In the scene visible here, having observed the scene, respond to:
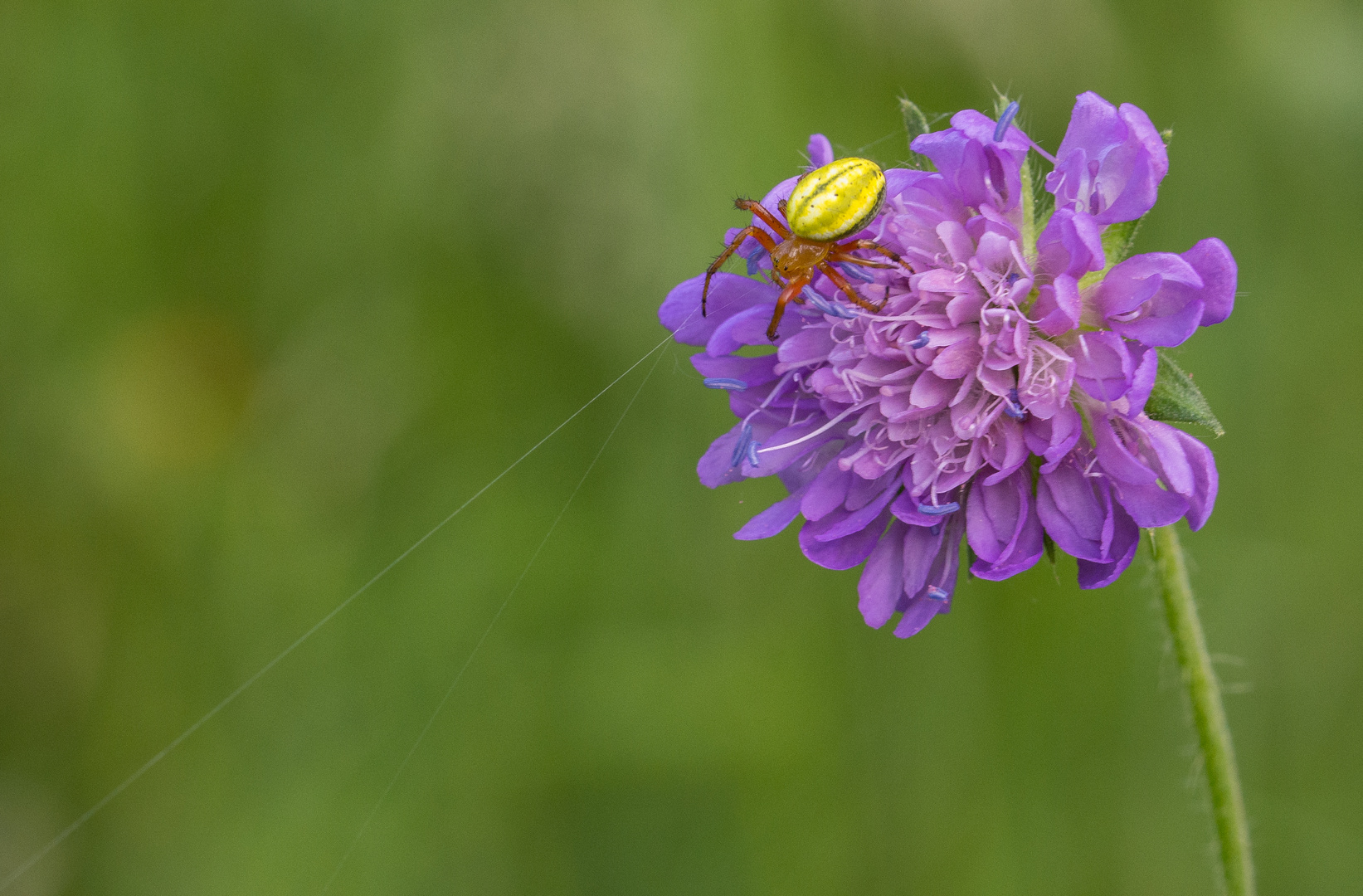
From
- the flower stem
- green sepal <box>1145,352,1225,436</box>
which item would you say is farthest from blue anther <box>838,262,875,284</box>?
the flower stem

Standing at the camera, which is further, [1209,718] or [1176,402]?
[1209,718]

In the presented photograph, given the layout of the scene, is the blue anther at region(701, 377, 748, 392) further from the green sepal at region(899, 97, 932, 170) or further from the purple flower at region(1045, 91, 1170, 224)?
the purple flower at region(1045, 91, 1170, 224)

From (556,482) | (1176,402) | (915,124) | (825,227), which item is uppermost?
(915,124)

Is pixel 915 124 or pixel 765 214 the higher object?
pixel 915 124

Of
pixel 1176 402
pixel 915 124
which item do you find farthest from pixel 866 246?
pixel 1176 402

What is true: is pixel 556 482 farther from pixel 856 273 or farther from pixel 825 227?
pixel 825 227

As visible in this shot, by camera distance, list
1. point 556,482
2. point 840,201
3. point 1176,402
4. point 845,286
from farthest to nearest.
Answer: point 556,482, point 845,286, point 840,201, point 1176,402

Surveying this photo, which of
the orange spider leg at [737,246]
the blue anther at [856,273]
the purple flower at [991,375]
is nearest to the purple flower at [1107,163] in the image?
the purple flower at [991,375]
